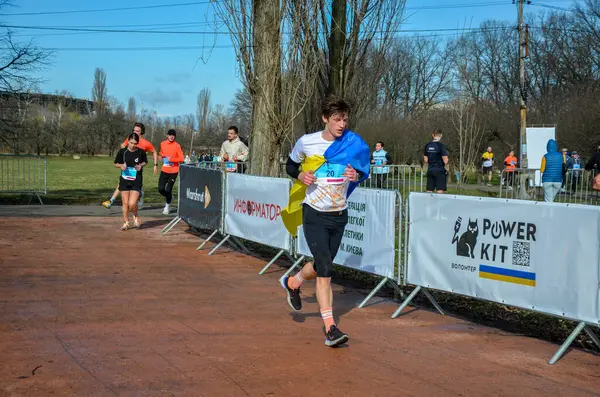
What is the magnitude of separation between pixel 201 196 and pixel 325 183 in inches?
258

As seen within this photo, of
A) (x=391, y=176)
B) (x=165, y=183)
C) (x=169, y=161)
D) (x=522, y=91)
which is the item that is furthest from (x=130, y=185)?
(x=522, y=91)

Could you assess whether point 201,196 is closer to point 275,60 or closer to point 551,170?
point 275,60

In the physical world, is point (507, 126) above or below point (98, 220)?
above

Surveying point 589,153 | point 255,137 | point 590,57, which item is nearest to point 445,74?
point 590,57

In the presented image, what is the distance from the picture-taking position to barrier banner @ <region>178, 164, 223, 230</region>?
37.9 feet

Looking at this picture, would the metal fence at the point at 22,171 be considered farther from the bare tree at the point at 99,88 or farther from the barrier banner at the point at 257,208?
the bare tree at the point at 99,88

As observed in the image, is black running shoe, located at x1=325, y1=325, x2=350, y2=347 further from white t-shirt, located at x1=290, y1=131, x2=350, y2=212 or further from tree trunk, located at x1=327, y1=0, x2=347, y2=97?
tree trunk, located at x1=327, y1=0, x2=347, y2=97

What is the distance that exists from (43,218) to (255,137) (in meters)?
5.34

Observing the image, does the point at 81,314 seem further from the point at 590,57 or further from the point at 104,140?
the point at 104,140

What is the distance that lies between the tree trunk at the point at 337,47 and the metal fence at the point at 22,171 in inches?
428

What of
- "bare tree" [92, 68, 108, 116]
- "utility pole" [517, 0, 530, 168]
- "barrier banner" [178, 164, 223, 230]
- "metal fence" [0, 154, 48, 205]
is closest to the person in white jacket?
"barrier banner" [178, 164, 223, 230]

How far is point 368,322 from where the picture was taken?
22.7 feet

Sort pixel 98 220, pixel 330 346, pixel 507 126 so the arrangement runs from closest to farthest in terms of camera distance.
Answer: pixel 330 346
pixel 98 220
pixel 507 126

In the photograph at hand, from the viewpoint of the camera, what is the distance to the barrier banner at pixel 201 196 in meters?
11.5
